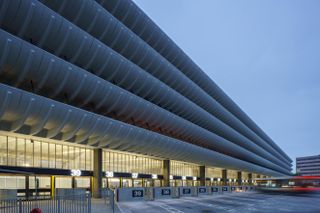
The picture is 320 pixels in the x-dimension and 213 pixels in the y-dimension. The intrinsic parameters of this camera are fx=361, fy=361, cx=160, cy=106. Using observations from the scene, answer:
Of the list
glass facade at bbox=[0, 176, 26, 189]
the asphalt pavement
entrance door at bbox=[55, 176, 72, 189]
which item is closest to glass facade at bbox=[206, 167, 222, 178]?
the asphalt pavement

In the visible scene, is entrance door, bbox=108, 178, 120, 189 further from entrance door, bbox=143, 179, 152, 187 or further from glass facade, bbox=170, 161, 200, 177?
glass facade, bbox=170, 161, 200, 177

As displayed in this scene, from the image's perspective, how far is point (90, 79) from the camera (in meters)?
38.7

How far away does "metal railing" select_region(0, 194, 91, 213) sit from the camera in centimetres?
1530

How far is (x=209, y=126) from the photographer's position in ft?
260

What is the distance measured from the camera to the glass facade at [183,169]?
74.8 m

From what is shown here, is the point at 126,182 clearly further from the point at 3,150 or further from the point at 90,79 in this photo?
the point at 3,150

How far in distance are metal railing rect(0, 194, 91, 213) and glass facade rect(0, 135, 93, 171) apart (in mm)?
18188

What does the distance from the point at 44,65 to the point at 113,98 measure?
479 inches

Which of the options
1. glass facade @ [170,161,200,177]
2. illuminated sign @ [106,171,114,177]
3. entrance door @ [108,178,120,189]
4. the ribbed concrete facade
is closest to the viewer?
the ribbed concrete facade

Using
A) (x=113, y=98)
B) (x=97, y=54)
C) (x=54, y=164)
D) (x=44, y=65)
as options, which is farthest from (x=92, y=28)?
(x=54, y=164)

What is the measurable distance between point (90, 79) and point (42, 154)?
1031cm

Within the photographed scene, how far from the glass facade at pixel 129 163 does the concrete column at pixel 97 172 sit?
473 centimetres

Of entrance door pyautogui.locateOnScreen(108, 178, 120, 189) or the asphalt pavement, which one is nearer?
the asphalt pavement

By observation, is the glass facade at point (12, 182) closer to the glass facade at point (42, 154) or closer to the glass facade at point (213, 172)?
the glass facade at point (42, 154)
